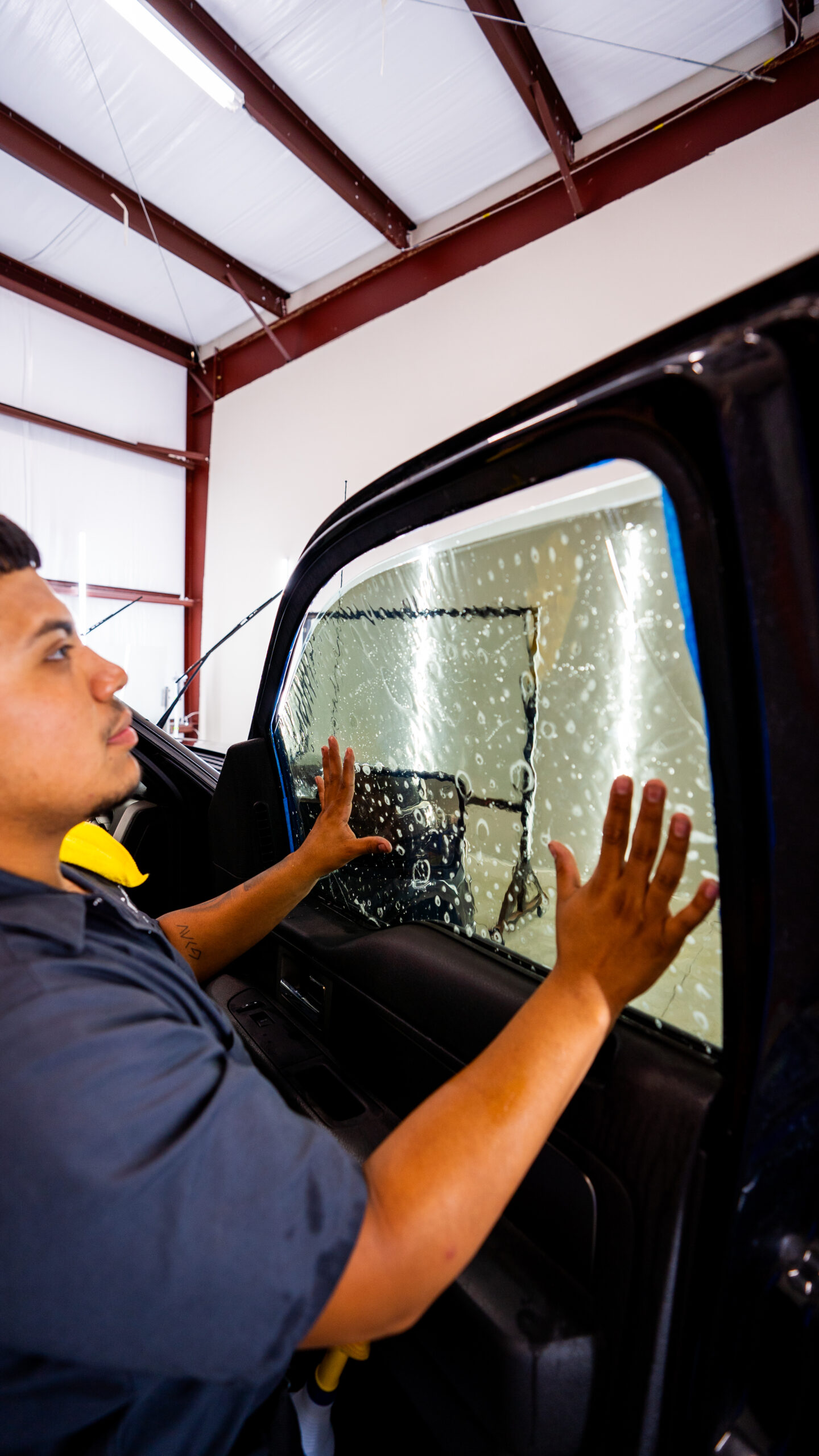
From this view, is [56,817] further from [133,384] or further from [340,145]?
[133,384]

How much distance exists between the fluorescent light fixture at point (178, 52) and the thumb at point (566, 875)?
219 inches

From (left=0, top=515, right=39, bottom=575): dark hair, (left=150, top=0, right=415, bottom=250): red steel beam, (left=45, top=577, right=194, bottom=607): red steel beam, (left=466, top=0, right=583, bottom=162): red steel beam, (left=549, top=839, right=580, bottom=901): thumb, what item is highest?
(left=150, top=0, right=415, bottom=250): red steel beam

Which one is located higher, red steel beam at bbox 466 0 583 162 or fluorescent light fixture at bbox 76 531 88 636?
red steel beam at bbox 466 0 583 162

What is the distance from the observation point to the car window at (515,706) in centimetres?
83

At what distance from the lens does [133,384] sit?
28.6ft

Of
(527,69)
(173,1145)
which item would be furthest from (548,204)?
(173,1145)

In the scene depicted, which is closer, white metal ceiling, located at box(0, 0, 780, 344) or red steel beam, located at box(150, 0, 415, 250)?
white metal ceiling, located at box(0, 0, 780, 344)

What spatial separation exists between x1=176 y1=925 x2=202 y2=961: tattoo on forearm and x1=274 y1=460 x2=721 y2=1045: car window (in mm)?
313

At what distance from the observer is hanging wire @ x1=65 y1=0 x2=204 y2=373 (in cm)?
496

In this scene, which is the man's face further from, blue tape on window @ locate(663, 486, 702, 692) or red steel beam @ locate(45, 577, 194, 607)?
red steel beam @ locate(45, 577, 194, 607)

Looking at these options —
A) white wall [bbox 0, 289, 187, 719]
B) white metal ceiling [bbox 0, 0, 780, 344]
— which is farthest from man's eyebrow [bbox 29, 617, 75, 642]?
white wall [bbox 0, 289, 187, 719]

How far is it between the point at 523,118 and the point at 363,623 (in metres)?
5.97

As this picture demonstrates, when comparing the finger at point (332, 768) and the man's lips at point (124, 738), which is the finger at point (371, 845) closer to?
the finger at point (332, 768)

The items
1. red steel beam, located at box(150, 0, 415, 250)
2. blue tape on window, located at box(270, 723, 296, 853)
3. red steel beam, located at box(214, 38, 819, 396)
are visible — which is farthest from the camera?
red steel beam, located at box(150, 0, 415, 250)
